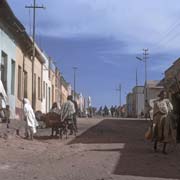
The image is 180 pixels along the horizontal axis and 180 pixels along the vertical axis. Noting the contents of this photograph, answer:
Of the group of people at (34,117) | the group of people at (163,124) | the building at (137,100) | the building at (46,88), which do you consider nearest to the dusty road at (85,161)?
the group of people at (163,124)

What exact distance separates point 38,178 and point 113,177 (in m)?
1.48

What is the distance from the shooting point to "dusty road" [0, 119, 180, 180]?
12.1 meters

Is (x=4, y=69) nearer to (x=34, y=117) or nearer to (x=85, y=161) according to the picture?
(x=34, y=117)

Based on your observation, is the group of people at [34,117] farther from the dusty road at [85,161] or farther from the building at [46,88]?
the building at [46,88]

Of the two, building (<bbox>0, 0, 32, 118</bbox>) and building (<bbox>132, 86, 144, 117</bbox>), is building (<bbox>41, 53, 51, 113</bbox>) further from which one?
building (<bbox>132, 86, 144, 117</bbox>)

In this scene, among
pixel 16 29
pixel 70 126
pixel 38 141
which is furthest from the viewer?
pixel 16 29

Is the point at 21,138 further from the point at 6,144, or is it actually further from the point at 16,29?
the point at 16,29

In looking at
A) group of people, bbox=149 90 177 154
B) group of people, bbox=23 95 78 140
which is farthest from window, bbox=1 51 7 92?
group of people, bbox=149 90 177 154

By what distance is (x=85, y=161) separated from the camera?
574 inches

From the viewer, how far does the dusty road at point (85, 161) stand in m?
12.1

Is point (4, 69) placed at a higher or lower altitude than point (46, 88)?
lower

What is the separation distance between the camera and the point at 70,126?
24672mm

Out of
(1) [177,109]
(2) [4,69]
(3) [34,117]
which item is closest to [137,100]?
(2) [4,69]

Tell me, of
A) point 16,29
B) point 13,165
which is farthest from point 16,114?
point 13,165
